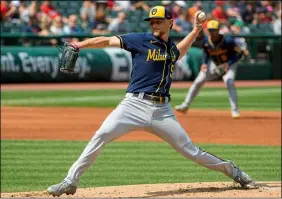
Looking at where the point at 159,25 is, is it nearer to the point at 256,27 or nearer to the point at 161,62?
the point at 161,62

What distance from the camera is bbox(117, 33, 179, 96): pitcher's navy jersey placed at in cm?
806

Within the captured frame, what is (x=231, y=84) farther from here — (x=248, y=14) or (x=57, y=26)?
(x=248, y=14)

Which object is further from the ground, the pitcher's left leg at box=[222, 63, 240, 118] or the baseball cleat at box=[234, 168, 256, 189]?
the baseball cleat at box=[234, 168, 256, 189]

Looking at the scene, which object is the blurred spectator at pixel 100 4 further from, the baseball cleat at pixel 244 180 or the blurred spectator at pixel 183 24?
the baseball cleat at pixel 244 180

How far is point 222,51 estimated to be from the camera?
16.2 meters

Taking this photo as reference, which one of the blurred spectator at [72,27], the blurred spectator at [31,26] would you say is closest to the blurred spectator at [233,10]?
the blurred spectator at [72,27]

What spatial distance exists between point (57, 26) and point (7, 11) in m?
1.42

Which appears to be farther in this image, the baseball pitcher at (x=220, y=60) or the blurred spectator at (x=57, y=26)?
the blurred spectator at (x=57, y=26)

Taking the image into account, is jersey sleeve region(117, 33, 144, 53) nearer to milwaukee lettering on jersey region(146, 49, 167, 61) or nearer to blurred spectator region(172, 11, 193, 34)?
milwaukee lettering on jersey region(146, 49, 167, 61)

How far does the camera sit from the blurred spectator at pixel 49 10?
24.4m

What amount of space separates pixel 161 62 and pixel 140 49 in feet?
0.78

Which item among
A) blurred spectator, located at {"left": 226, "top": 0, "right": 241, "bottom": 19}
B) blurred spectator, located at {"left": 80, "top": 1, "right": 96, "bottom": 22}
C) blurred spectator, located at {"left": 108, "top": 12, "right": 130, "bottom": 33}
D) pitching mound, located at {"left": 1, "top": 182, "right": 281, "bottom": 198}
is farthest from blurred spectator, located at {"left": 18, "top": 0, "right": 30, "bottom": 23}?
pitching mound, located at {"left": 1, "top": 182, "right": 281, "bottom": 198}

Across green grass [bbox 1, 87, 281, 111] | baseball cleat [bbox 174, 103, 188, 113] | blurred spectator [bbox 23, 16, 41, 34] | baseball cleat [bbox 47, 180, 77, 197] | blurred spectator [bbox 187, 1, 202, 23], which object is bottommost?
green grass [bbox 1, 87, 281, 111]

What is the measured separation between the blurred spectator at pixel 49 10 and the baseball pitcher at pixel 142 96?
16.5 m
